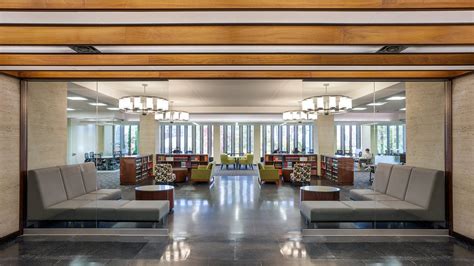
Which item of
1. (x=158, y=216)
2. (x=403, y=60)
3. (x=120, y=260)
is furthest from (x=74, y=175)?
(x=403, y=60)

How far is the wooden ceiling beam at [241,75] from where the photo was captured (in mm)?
4855

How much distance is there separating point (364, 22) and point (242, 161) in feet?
50.1

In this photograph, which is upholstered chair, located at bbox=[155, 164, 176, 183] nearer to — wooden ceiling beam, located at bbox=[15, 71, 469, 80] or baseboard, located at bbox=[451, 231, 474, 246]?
wooden ceiling beam, located at bbox=[15, 71, 469, 80]

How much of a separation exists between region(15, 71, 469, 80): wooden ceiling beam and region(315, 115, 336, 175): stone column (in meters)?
5.96

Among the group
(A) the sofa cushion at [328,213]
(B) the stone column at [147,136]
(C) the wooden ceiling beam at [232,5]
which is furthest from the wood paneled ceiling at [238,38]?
(B) the stone column at [147,136]

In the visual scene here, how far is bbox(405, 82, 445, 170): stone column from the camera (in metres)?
5.12

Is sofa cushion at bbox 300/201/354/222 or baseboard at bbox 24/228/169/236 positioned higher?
sofa cushion at bbox 300/201/354/222

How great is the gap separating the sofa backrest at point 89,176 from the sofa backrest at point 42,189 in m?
0.58

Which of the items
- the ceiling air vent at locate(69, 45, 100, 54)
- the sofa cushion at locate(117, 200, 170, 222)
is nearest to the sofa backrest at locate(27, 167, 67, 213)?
the sofa cushion at locate(117, 200, 170, 222)

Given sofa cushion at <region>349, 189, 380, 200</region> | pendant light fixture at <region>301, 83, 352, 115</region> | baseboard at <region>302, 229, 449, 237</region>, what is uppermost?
pendant light fixture at <region>301, 83, 352, 115</region>

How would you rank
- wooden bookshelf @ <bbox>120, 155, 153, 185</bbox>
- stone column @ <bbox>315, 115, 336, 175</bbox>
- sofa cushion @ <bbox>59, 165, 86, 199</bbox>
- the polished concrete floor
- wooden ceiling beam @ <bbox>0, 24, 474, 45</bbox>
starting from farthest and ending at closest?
stone column @ <bbox>315, 115, 336, 175</bbox>
wooden bookshelf @ <bbox>120, 155, 153, 185</bbox>
sofa cushion @ <bbox>59, 165, 86, 199</bbox>
the polished concrete floor
wooden ceiling beam @ <bbox>0, 24, 474, 45</bbox>

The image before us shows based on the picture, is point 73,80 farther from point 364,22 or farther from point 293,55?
point 364,22

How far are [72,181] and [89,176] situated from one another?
413 millimetres

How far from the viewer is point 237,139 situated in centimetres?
2047
